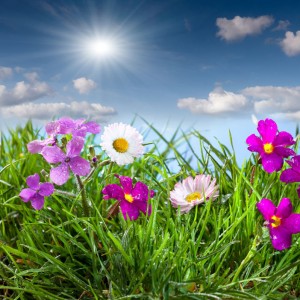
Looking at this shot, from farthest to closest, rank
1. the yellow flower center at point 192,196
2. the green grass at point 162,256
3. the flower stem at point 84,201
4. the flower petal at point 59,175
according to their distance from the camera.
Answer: the yellow flower center at point 192,196 → the flower stem at point 84,201 → the flower petal at point 59,175 → the green grass at point 162,256

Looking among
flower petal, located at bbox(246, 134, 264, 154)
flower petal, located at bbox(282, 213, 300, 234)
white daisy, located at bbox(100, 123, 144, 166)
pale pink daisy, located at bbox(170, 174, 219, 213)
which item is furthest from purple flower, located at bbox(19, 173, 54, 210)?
flower petal, located at bbox(282, 213, 300, 234)

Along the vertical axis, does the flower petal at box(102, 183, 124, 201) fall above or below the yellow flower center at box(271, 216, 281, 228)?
above

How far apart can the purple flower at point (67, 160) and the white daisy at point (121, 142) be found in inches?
4.1

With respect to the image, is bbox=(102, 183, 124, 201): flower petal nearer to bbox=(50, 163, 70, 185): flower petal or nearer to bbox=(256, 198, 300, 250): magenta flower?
bbox=(50, 163, 70, 185): flower petal

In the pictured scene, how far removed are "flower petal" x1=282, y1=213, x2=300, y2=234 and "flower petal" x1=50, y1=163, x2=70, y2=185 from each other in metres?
0.74

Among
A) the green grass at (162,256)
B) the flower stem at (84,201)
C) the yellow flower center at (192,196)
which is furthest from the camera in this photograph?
the yellow flower center at (192,196)

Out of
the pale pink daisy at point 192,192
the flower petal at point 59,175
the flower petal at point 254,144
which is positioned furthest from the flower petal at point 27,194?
the flower petal at point 254,144

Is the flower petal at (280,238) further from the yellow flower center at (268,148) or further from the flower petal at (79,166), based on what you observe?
the flower petal at (79,166)

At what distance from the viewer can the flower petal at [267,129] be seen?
205 centimetres

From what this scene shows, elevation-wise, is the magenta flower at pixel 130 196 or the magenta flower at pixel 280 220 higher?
the magenta flower at pixel 130 196

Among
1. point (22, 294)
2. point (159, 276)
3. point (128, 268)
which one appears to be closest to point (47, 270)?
point (22, 294)

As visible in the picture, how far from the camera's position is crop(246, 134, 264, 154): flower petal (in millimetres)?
2029

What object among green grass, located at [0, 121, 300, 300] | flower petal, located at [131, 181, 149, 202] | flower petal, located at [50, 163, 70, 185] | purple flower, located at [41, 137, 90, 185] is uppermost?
purple flower, located at [41, 137, 90, 185]

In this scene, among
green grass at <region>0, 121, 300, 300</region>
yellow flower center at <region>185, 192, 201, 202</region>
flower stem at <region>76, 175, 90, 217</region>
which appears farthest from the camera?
yellow flower center at <region>185, 192, 201, 202</region>
